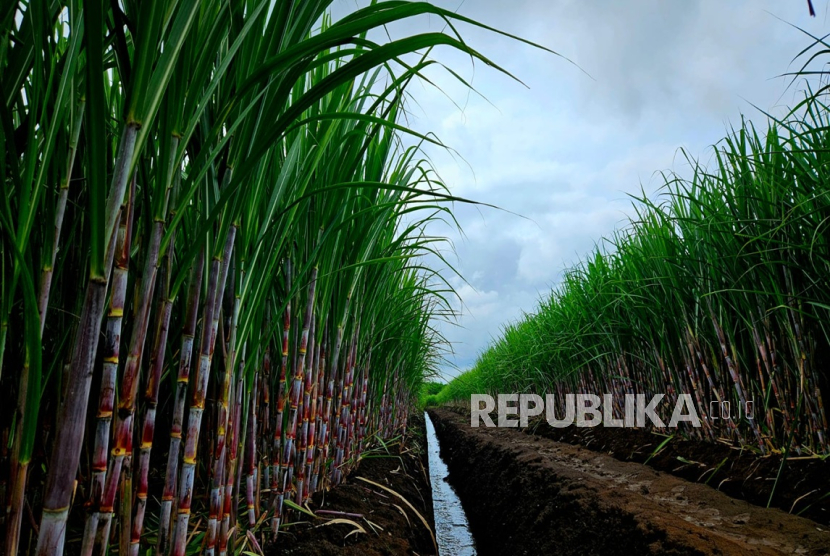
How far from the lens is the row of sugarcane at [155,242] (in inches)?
20.5

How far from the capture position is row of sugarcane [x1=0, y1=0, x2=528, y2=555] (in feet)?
1.71

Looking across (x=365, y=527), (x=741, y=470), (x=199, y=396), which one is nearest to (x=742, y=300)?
(x=741, y=470)

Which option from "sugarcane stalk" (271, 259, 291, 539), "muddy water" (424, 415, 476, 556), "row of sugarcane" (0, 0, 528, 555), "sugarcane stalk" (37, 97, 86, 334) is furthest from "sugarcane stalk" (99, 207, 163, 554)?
"muddy water" (424, 415, 476, 556)

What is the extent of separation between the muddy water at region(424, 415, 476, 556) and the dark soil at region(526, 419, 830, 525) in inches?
38.7

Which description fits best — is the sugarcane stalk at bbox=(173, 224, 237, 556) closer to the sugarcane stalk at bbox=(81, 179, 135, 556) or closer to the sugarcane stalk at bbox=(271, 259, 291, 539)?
the sugarcane stalk at bbox=(81, 179, 135, 556)

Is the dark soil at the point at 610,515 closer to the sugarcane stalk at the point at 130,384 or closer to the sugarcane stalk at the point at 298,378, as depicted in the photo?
the sugarcane stalk at the point at 298,378

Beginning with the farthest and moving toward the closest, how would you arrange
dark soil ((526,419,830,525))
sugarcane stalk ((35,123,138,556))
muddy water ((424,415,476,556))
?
1. muddy water ((424,415,476,556))
2. dark soil ((526,419,830,525))
3. sugarcane stalk ((35,123,138,556))

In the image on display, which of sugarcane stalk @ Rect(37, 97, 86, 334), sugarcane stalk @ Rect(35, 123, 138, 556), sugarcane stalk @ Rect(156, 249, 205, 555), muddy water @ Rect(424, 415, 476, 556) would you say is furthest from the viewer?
muddy water @ Rect(424, 415, 476, 556)

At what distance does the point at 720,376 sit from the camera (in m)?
2.45

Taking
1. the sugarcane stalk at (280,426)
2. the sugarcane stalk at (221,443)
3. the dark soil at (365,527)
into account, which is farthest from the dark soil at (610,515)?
the sugarcane stalk at (221,443)

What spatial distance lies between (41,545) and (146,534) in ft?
2.35

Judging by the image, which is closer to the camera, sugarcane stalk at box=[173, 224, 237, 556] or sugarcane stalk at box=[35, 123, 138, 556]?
sugarcane stalk at box=[35, 123, 138, 556]

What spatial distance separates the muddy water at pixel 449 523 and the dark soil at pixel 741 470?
98cm

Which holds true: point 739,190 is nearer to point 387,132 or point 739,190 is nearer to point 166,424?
point 387,132
